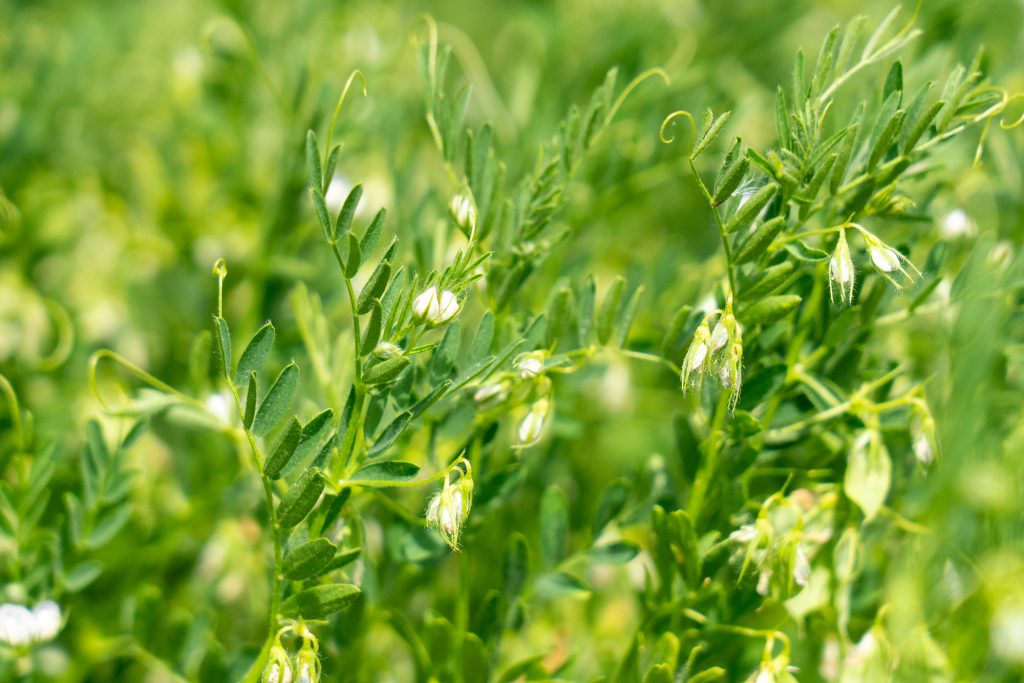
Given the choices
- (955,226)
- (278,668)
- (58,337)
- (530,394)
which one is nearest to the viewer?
(278,668)

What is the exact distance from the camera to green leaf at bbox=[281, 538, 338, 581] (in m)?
0.59

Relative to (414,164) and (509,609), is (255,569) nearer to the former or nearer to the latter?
(509,609)

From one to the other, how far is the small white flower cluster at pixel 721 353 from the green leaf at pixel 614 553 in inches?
6.8

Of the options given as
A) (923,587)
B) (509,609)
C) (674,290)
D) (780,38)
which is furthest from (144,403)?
(780,38)

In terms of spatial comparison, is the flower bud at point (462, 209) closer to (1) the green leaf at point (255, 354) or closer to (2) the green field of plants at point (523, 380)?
(2) the green field of plants at point (523, 380)

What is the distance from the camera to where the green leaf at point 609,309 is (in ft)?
2.33

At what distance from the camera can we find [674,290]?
0.92 meters

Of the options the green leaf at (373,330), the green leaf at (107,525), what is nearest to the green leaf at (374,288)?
the green leaf at (373,330)

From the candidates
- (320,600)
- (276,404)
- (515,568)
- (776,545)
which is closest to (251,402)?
(276,404)

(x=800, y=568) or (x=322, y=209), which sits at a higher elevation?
(x=322, y=209)

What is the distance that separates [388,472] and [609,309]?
0.21m

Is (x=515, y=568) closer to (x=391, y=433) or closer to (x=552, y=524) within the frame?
(x=552, y=524)

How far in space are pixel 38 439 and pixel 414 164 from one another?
43cm

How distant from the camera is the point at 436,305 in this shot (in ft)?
1.92
